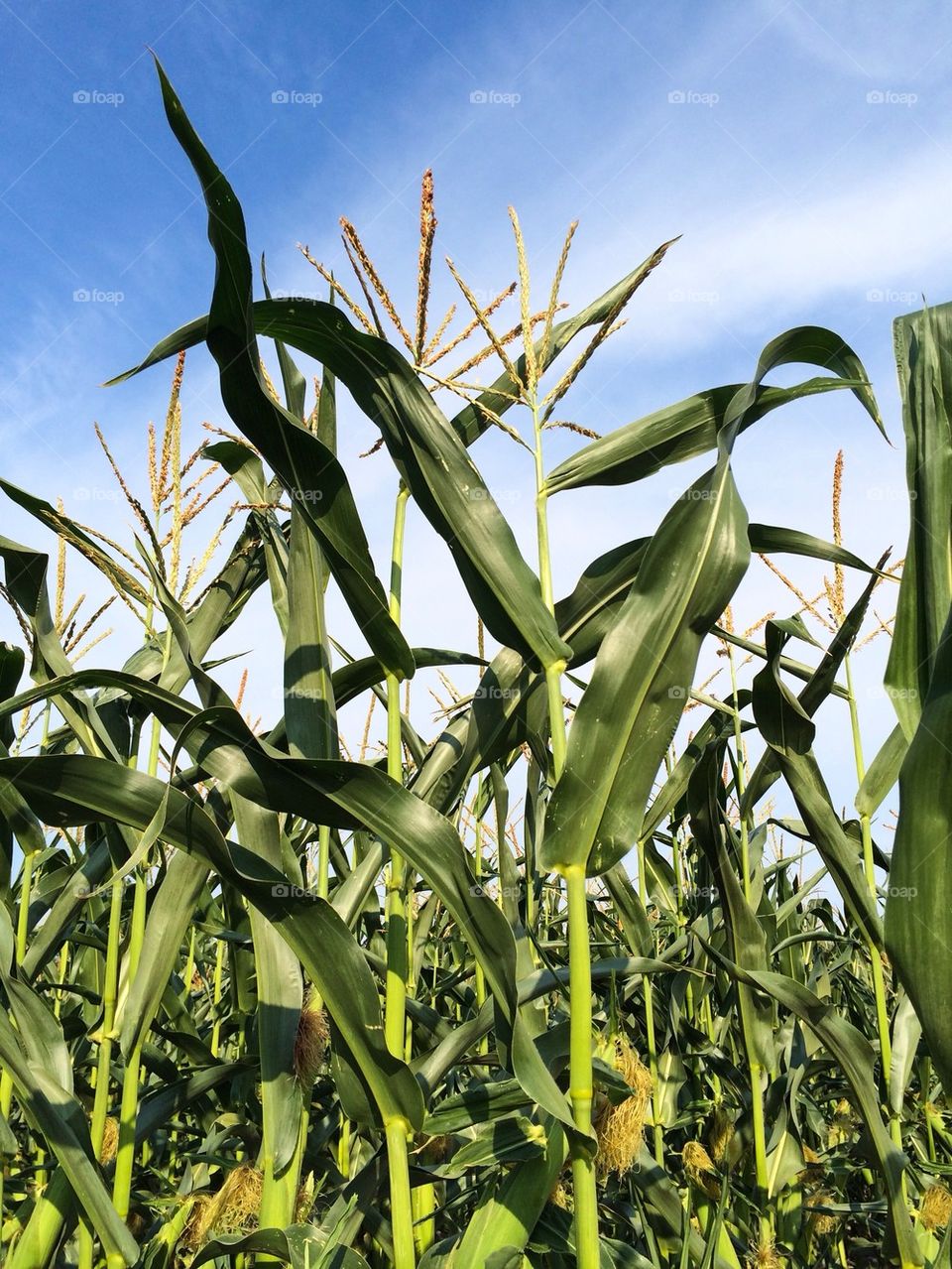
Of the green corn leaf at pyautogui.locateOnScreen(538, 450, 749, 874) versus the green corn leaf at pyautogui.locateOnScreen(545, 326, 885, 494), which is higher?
the green corn leaf at pyautogui.locateOnScreen(545, 326, 885, 494)

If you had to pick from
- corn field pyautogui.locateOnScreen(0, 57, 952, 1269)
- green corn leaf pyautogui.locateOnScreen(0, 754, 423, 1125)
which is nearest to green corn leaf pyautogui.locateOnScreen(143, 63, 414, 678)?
corn field pyautogui.locateOnScreen(0, 57, 952, 1269)

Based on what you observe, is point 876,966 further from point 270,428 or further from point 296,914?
point 270,428

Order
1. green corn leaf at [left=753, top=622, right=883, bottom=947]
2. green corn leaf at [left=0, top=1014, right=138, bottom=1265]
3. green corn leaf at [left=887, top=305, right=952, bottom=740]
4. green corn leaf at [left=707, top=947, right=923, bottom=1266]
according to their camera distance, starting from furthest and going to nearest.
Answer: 1. green corn leaf at [left=753, top=622, right=883, bottom=947]
2. green corn leaf at [left=707, top=947, right=923, bottom=1266]
3. green corn leaf at [left=0, top=1014, right=138, bottom=1265]
4. green corn leaf at [left=887, top=305, right=952, bottom=740]

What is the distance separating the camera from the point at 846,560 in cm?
187

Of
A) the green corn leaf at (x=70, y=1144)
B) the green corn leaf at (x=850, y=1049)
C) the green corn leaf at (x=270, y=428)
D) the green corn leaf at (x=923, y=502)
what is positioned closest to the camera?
the green corn leaf at (x=270, y=428)

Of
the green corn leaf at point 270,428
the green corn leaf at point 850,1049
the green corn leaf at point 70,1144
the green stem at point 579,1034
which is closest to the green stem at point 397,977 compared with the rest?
the green corn leaf at point 270,428

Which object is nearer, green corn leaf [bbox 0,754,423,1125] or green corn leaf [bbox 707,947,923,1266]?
green corn leaf [bbox 0,754,423,1125]

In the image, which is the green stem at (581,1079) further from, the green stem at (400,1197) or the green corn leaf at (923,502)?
the green corn leaf at (923,502)

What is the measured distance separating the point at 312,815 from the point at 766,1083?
6.55 ft

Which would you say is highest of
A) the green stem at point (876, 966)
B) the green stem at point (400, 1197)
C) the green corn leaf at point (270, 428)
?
the green corn leaf at point (270, 428)

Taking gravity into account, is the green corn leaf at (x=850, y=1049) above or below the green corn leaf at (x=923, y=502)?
below

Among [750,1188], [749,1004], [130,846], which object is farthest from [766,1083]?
[130,846]

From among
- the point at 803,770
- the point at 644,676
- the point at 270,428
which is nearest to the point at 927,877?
the point at 644,676

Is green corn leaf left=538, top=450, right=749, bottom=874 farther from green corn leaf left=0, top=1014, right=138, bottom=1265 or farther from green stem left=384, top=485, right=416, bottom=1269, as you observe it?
green corn leaf left=0, top=1014, right=138, bottom=1265
